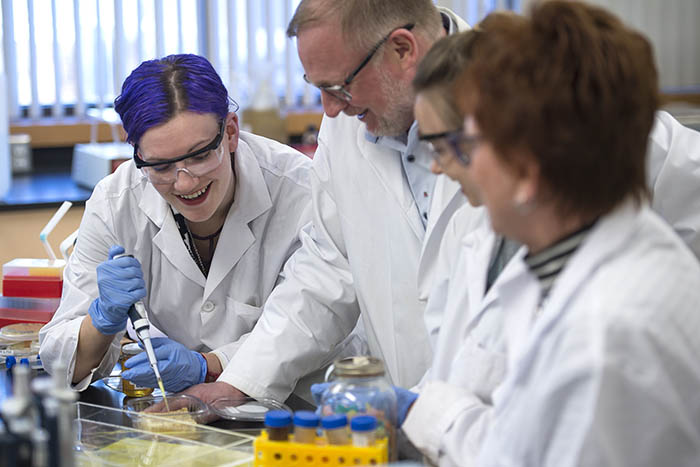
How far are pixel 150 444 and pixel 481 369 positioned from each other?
577 millimetres

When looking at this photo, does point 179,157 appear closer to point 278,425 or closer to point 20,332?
point 20,332

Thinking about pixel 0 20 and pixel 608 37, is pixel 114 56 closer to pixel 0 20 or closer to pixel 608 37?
pixel 0 20

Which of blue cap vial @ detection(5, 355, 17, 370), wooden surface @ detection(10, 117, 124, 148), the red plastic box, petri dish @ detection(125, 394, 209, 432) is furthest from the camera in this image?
wooden surface @ detection(10, 117, 124, 148)

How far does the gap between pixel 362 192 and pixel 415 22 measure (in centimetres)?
41

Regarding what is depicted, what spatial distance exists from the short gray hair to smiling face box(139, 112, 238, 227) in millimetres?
294

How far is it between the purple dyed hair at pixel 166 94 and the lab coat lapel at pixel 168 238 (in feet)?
0.70

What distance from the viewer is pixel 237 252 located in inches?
80.9

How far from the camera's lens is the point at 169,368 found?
1772mm

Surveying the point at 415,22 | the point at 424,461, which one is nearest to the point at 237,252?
the point at 415,22

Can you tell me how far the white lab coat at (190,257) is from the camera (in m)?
2.03

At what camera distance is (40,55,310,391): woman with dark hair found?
72.2 inches

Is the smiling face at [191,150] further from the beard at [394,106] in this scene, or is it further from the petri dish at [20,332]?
the petri dish at [20,332]

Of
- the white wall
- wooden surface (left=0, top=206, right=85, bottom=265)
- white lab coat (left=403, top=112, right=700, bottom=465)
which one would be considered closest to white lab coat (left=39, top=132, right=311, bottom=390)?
white lab coat (left=403, top=112, right=700, bottom=465)

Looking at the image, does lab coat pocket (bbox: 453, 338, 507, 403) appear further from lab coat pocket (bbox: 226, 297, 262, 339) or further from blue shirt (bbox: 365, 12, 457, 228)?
lab coat pocket (bbox: 226, 297, 262, 339)
